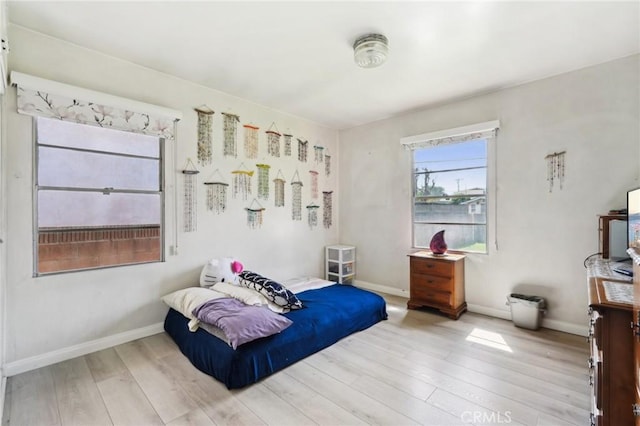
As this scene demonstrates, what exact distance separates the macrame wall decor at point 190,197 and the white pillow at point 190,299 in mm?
677

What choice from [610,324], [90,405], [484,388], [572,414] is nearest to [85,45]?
[90,405]

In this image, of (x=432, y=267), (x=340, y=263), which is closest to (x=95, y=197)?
(x=340, y=263)

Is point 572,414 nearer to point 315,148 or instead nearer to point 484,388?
point 484,388

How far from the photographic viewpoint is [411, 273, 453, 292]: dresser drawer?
3.24 metres

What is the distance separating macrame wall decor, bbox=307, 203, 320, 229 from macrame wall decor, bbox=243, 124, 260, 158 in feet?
3.83

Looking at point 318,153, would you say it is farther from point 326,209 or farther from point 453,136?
point 453,136

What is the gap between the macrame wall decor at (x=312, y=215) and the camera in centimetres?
432

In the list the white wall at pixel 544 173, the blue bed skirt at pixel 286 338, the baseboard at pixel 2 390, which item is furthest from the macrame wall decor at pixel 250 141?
the baseboard at pixel 2 390

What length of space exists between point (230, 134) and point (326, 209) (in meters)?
1.92

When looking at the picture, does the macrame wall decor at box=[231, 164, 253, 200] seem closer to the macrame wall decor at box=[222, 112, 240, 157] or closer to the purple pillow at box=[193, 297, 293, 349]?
the macrame wall decor at box=[222, 112, 240, 157]

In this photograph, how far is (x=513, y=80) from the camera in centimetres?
298

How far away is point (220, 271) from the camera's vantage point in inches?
121

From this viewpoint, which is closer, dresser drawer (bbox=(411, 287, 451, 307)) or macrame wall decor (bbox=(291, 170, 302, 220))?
dresser drawer (bbox=(411, 287, 451, 307))

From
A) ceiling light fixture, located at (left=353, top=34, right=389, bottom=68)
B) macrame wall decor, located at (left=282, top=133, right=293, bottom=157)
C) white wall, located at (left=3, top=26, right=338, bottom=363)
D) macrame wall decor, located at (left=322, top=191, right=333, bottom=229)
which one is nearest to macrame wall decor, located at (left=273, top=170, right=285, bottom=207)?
white wall, located at (left=3, top=26, right=338, bottom=363)
